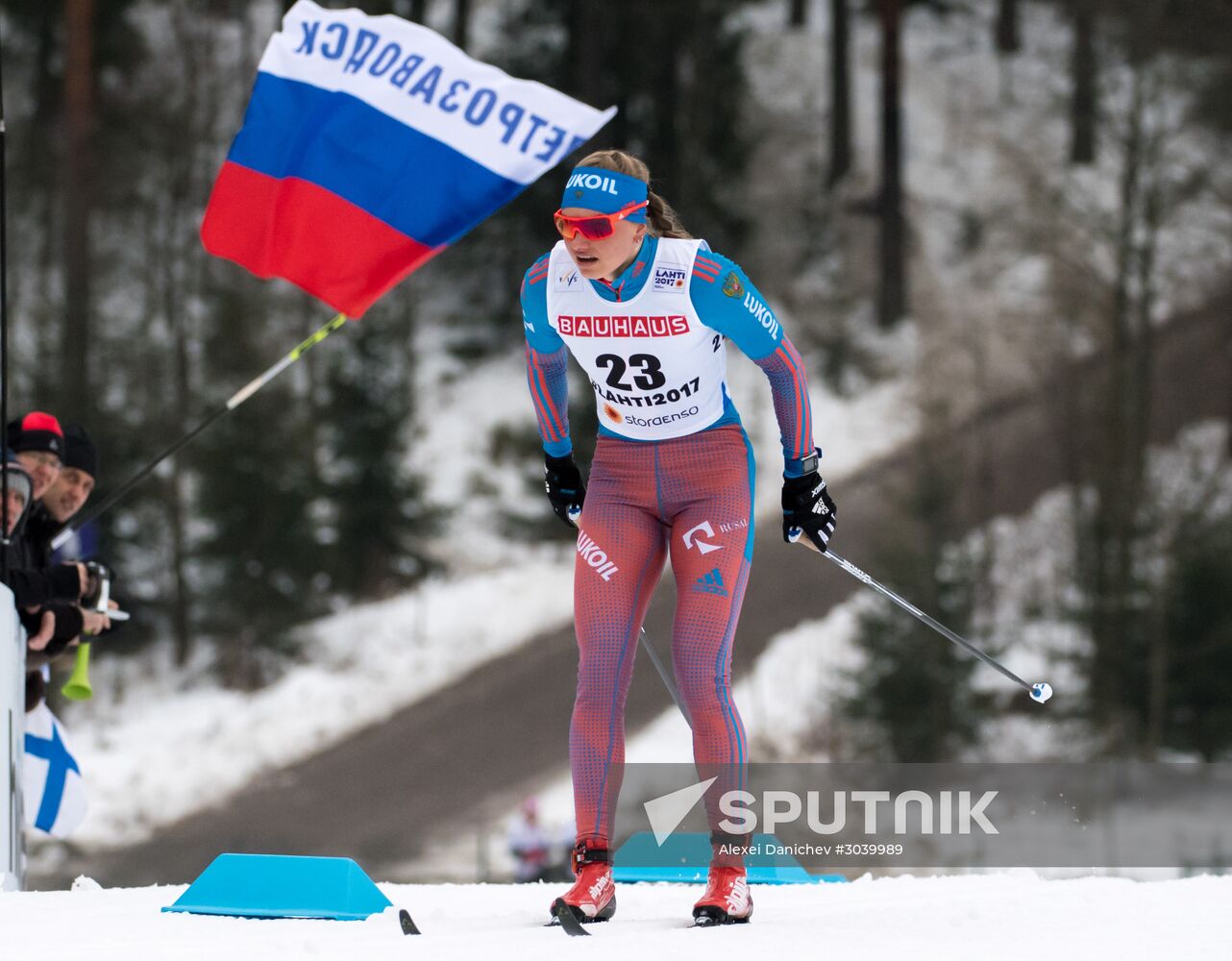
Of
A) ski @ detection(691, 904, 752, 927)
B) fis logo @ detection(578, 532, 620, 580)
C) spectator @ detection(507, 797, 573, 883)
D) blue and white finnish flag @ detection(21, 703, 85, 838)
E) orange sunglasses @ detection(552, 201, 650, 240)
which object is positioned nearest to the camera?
ski @ detection(691, 904, 752, 927)

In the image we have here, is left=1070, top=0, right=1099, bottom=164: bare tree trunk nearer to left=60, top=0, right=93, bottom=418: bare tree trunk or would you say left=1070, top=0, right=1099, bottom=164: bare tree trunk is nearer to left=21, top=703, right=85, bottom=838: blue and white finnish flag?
left=60, top=0, right=93, bottom=418: bare tree trunk

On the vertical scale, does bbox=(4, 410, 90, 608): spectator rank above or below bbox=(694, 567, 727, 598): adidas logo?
above

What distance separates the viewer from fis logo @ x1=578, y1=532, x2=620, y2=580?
4.14 metres

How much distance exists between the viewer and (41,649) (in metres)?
5.52

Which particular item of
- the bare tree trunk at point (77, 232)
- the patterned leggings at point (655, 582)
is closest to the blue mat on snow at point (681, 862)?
the patterned leggings at point (655, 582)

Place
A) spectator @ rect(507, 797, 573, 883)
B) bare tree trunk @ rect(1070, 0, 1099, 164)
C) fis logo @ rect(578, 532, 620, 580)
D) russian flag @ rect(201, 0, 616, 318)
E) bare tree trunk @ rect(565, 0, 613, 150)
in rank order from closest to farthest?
fis logo @ rect(578, 532, 620, 580) < russian flag @ rect(201, 0, 616, 318) < spectator @ rect(507, 797, 573, 883) < bare tree trunk @ rect(565, 0, 613, 150) < bare tree trunk @ rect(1070, 0, 1099, 164)

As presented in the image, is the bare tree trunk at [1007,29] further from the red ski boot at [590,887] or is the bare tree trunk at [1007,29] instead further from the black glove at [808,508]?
the red ski boot at [590,887]

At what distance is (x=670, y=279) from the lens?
401 centimetres

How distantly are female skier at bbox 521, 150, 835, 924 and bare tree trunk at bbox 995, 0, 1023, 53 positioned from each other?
89.5 feet

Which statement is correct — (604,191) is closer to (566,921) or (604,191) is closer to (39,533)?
(566,921)

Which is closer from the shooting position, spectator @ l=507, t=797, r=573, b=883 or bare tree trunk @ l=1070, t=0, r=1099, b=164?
spectator @ l=507, t=797, r=573, b=883

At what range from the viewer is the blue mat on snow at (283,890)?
4.00 metres

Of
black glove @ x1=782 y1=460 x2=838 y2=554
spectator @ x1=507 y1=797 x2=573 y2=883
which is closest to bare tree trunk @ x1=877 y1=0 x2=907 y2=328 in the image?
spectator @ x1=507 y1=797 x2=573 y2=883

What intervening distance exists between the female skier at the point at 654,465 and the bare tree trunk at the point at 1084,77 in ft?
73.8
